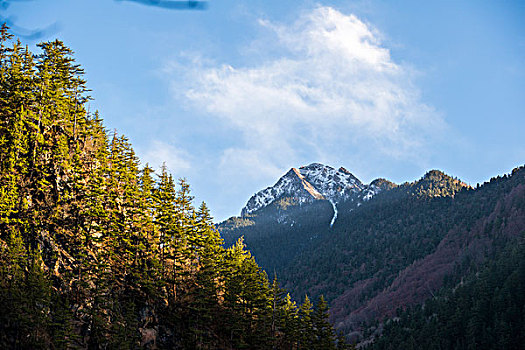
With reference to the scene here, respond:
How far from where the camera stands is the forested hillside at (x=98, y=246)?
34750mm

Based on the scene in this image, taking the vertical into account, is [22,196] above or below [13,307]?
above

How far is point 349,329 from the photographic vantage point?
568 ft

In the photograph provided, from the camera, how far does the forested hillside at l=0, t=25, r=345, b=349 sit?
34750 millimetres

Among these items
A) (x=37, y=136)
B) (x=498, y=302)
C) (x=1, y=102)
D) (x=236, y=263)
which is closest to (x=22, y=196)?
(x=37, y=136)

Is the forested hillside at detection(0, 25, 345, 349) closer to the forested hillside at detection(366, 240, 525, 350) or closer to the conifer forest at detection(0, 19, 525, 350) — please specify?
the conifer forest at detection(0, 19, 525, 350)

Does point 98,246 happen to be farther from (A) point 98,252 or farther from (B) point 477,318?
(B) point 477,318

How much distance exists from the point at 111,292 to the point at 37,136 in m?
16.2

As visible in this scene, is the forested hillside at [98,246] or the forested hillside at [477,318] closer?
the forested hillside at [98,246]

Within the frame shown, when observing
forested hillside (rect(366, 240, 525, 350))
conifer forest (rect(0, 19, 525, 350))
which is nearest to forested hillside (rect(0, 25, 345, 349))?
conifer forest (rect(0, 19, 525, 350))

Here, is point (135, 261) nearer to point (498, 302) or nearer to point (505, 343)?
point (505, 343)

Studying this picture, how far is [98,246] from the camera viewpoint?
1598 inches

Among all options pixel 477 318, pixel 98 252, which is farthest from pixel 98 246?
pixel 477 318

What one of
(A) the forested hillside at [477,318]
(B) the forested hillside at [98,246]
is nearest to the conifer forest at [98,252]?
(B) the forested hillside at [98,246]

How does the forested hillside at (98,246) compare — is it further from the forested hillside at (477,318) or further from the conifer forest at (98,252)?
the forested hillside at (477,318)
